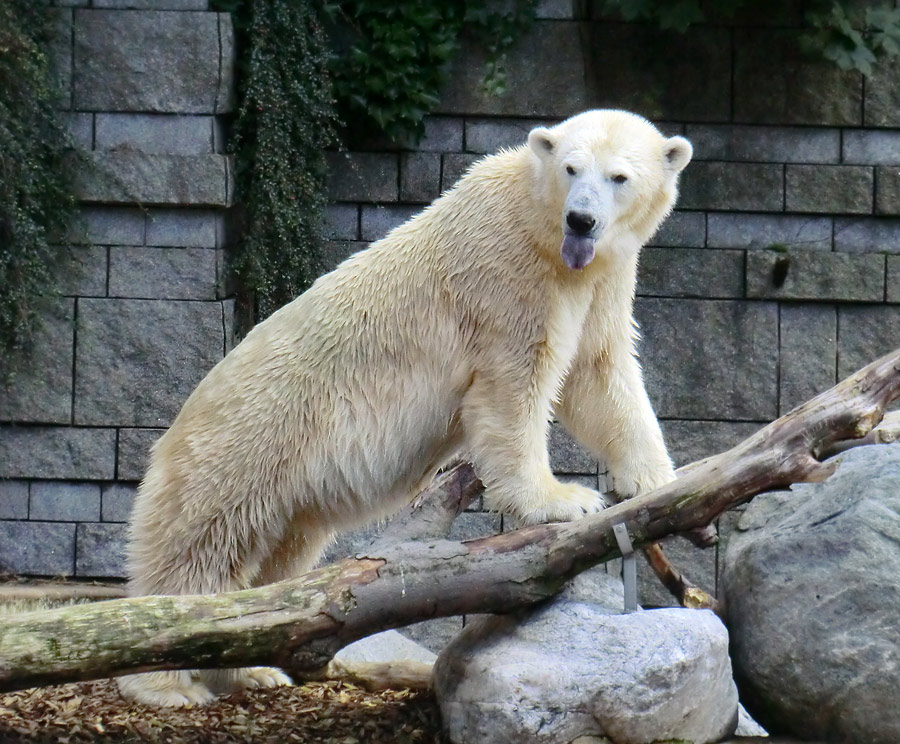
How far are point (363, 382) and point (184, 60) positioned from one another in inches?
97.3

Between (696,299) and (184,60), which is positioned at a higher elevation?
(184,60)

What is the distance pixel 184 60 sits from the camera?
5.51 metres

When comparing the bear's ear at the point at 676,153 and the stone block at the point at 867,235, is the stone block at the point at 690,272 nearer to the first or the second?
the stone block at the point at 867,235

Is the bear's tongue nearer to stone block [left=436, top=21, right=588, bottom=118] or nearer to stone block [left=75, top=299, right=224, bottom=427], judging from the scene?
stone block [left=436, top=21, right=588, bottom=118]

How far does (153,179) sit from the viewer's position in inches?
220

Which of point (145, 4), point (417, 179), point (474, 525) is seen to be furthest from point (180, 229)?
point (474, 525)

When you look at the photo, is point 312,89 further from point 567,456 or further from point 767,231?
point 767,231

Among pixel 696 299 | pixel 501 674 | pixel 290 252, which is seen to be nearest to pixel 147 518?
pixel 501 674

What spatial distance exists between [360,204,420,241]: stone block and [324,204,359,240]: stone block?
0.12 feet

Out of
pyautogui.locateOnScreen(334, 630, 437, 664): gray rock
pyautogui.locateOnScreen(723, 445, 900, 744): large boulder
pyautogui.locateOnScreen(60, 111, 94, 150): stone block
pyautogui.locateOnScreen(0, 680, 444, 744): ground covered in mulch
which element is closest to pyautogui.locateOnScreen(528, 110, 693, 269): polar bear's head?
pyautogui.locateOnScreen(723, 445, 900, 744): large boulder

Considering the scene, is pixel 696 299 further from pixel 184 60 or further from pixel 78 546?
pixel 78 546

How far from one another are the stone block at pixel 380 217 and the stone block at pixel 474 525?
4.94 feet

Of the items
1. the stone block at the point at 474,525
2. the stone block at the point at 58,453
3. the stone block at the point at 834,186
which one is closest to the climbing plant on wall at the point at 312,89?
the stone block at the point at 58,453

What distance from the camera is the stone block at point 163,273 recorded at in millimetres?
5648
